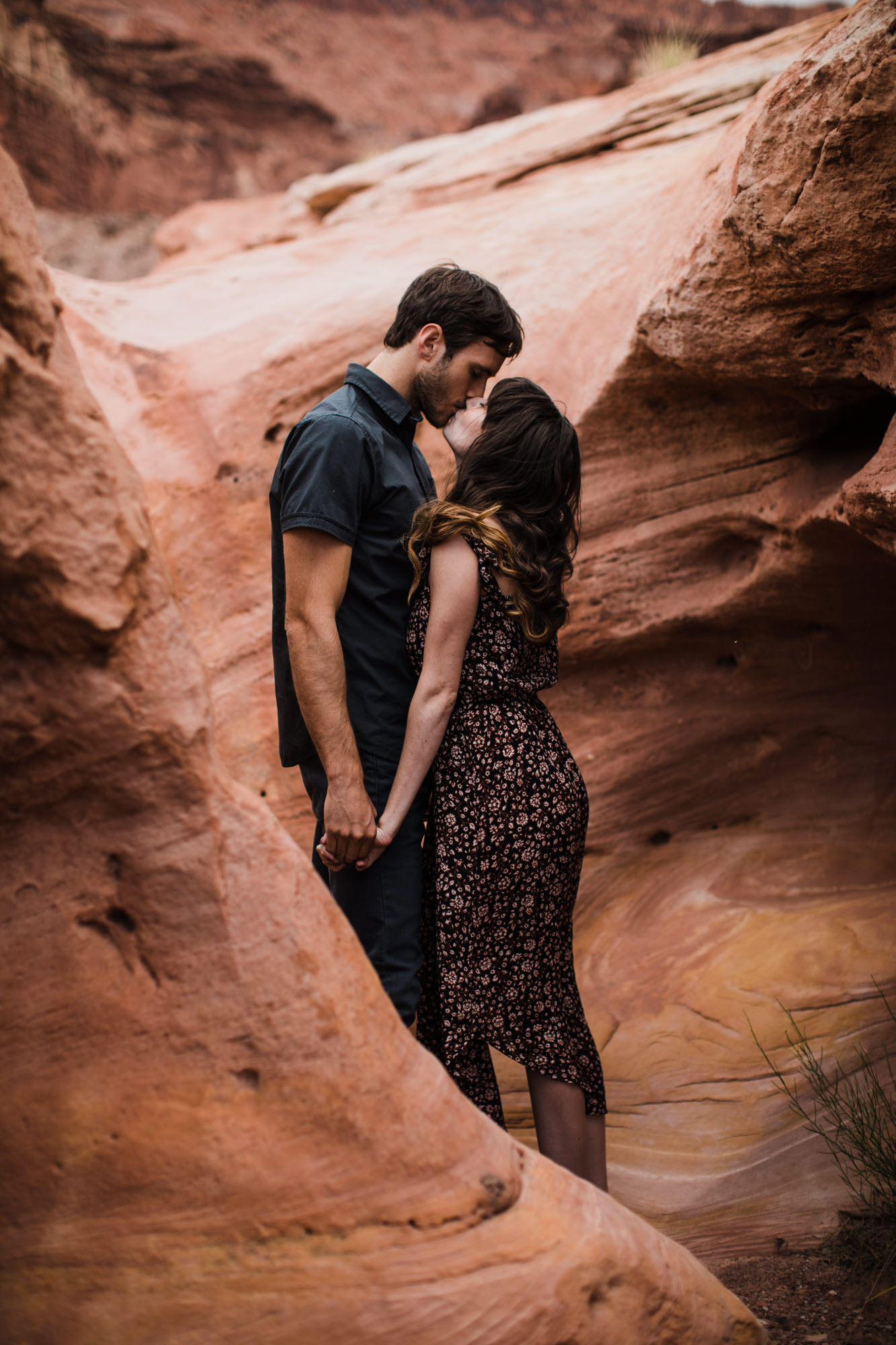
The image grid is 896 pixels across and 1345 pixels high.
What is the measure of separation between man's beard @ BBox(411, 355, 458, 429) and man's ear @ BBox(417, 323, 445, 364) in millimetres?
19

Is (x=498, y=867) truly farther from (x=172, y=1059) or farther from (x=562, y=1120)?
(x=172, y=1059)

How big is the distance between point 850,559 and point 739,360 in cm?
84

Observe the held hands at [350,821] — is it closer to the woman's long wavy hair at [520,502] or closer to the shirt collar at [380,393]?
the woman's long wavy hair at [520,502]

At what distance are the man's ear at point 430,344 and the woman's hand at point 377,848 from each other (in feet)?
4.28

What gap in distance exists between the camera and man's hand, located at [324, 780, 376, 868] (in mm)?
2568

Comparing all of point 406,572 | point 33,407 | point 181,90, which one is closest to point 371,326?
point 406,572

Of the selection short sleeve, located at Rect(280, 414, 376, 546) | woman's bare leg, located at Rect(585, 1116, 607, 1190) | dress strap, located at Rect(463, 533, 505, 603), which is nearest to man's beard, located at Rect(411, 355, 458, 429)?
short sleeve, located at Rect(280, 414, 376, 546)

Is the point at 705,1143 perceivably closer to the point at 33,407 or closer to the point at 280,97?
the point at 33,407

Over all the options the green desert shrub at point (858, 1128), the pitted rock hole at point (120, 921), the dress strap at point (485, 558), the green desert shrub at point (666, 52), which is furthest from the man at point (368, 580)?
the green desert shrub at point (666, 52)

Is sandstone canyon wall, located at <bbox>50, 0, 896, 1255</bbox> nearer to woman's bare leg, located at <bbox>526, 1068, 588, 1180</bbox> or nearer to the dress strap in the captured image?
→ woman's bare leg, located at <bbox>526, 1068, 588, 1180</bbox>

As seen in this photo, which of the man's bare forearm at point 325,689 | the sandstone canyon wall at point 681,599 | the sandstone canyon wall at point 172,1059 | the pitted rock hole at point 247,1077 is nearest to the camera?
the sandstone canyon wall at point 172,1059

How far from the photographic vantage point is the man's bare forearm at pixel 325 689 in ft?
8.39

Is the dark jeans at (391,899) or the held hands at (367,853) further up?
the held hands at (367,853)

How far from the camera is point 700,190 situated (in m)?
3.51
